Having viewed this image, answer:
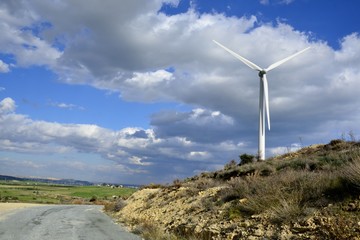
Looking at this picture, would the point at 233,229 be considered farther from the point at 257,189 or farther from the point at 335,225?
the point at 335,225

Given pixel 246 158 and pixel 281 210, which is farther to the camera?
pixel 246 158

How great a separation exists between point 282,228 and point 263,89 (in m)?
29.1

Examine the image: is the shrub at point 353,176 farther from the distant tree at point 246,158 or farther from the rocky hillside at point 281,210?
the distant tree at point 246,158

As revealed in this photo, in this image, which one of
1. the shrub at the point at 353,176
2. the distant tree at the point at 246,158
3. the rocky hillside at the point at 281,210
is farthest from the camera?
the distant tree at the point at 246,158

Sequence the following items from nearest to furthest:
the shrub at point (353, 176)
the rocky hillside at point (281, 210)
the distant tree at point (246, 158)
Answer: the rocky hillside at point (281, 210) < the shrub at point (353, 176) < the distant tree at point (246, 158)

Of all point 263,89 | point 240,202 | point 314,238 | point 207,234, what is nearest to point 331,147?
point 263,89

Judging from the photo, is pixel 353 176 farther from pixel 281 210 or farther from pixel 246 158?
pixel 246 158

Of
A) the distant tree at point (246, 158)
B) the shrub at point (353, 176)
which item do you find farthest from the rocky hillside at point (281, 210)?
the distant tree at point (246, 158)

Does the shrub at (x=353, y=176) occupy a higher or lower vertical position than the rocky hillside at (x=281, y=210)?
higher

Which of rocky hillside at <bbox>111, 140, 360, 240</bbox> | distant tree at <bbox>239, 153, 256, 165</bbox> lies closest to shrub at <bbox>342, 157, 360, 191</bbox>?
rocky hillside at <bbox>111, 140, 360, 240</bbox>

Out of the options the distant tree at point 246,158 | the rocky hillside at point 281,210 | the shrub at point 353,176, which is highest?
the distant tree at point 246,158

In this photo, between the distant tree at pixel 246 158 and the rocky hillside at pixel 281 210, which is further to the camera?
the distant tree at pixel 246 158

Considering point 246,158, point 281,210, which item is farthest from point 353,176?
point 246,158

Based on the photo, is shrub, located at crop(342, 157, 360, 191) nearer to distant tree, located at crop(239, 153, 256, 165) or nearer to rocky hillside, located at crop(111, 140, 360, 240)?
rocky hillside, located at crop(111, 140, 360, 240)
